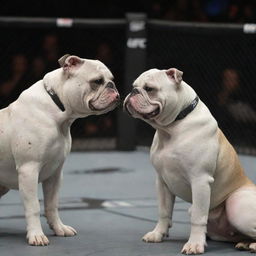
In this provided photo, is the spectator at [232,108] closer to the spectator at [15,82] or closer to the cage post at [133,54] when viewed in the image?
Answer: the cage post at [133,54]

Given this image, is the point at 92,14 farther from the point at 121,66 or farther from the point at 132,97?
the point at 132,97

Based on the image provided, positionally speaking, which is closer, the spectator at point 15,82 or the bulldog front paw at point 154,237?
the bulldog front paw at point 154,237

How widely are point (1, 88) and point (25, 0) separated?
119 cm

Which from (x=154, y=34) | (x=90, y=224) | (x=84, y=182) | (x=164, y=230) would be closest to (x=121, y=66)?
(x=154, y=34)

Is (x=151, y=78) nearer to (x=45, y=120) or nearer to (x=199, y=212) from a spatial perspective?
(x=45, y=120)

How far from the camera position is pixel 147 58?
32.2 feet

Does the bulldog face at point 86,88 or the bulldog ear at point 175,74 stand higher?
the bulldog ear at point 175,74

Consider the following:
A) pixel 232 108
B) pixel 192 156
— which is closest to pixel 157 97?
pixel 192 156

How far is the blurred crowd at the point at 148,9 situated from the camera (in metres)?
10.5

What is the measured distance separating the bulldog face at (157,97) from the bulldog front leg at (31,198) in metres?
0.68

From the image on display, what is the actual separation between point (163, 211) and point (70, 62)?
3.42 ft

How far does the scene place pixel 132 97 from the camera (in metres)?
5.61

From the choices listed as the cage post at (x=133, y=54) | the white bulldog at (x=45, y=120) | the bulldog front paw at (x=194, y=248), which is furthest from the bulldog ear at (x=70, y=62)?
the cage post at (x=133, y=54)

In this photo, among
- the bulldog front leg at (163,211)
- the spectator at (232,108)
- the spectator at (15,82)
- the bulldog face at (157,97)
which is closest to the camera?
the bulldog face at (157,97)
